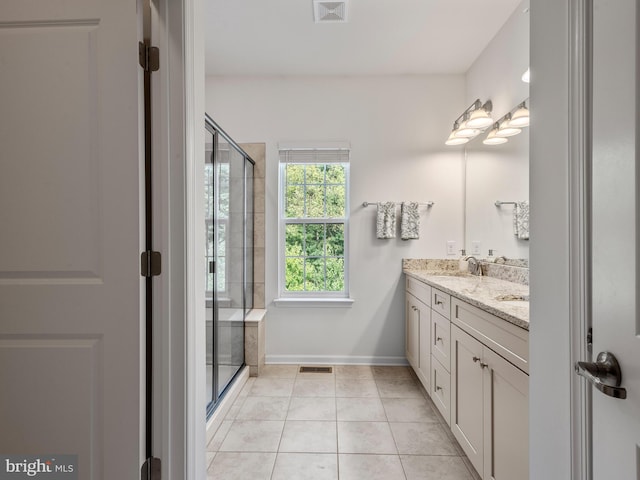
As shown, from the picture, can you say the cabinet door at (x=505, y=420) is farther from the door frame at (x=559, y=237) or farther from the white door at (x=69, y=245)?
the white door at (x=69, y=245)

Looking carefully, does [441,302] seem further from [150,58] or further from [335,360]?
[150,58]

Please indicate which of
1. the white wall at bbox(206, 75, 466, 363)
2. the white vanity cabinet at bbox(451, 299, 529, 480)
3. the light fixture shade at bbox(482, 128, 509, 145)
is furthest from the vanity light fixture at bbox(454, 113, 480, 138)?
the white vanity cabinet at bbox(451, 299, 529, 480)

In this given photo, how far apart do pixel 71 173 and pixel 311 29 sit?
6.92 ft

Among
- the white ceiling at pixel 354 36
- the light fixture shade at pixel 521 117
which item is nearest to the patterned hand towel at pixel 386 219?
the light fixture shade at pixel 521 117

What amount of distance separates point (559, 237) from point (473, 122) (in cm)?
199

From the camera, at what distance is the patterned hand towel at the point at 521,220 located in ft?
6.96

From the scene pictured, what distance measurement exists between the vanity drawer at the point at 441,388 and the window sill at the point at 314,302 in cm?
107

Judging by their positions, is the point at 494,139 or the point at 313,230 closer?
the point at 494,139

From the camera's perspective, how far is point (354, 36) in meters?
2.56

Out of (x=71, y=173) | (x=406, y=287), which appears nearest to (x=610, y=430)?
(x=71, y=173)

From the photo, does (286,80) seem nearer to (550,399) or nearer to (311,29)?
(311,29)

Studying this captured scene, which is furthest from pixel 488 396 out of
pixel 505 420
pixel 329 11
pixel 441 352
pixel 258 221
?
pixel 329 11

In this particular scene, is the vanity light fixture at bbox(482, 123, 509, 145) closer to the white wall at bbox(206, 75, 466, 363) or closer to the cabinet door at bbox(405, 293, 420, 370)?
the white wall at bbox(206, 75, 466, 363)

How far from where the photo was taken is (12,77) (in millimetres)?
1064
